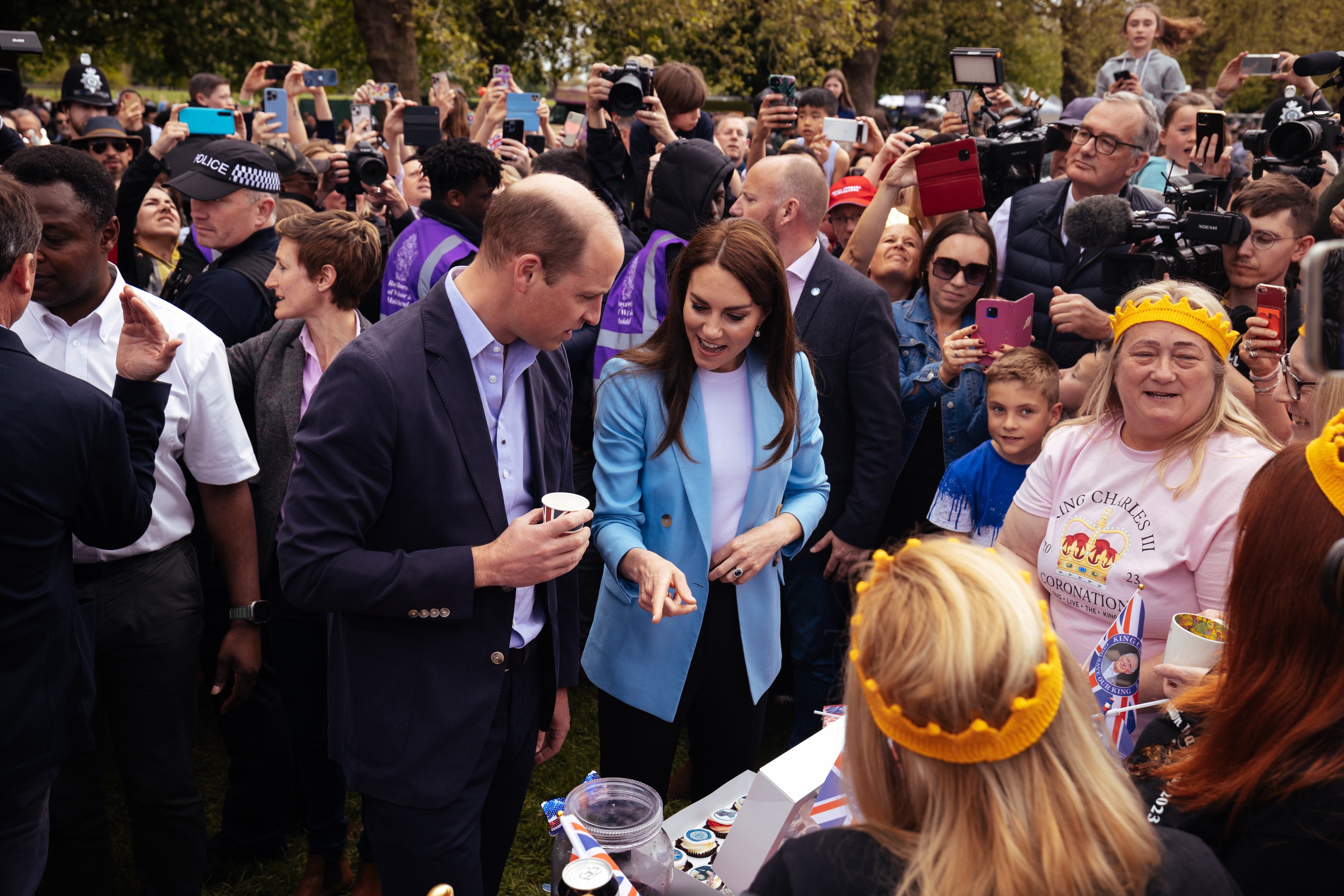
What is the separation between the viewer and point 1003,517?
3.51 m

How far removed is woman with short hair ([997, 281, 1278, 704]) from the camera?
2.44 meters

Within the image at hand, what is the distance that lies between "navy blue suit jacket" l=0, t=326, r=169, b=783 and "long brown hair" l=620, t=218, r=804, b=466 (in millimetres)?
1346

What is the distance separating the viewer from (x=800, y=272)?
3775 millimetres

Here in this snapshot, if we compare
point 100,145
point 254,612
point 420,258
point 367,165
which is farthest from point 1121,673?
point 100,145

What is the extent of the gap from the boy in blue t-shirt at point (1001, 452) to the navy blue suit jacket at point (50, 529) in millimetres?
2576

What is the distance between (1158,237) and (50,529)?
350 centimetres

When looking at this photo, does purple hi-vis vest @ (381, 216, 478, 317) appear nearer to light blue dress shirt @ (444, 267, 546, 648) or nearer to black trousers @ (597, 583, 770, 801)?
light blue dress shirt @ (444, 267, 546, 648)

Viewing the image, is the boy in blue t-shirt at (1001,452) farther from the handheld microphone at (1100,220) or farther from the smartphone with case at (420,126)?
the smartphone with case at (420,126)

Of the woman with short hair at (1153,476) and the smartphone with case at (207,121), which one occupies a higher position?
the smartphone with case at (207,121)

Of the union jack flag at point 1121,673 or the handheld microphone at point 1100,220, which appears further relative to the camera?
the handheld microphone at point 1100,220

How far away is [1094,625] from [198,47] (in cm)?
1965

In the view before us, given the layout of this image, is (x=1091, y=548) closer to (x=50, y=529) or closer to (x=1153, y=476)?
(x=1153, y=476)

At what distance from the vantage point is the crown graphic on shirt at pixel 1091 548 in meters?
2.50

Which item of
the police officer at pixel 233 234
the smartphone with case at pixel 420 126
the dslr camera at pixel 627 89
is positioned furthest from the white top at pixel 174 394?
the smartphone with case at pixel 420 126
